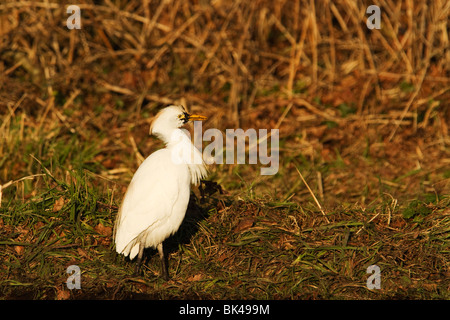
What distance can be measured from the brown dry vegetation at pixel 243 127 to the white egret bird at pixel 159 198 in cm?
29

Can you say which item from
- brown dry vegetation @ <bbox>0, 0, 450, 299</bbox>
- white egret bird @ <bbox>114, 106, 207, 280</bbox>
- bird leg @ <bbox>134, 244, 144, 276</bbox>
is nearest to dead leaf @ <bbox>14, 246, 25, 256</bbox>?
brown dry vegetation @ <bbox>0, 0, 450, 299</bbox>

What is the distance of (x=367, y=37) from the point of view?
8.05 meters

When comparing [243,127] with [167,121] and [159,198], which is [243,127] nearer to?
[167,121]

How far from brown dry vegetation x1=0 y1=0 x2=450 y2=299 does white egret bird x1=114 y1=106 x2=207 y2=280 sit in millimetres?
295

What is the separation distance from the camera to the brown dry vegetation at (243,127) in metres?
4.27

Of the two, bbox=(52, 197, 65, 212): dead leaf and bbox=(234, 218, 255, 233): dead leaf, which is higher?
bbox=(52, 197, 65, 212): dead leaf

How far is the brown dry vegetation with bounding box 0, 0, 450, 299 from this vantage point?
168 inches

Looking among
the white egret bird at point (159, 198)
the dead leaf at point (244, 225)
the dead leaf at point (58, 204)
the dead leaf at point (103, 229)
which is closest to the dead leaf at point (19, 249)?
the dead leaf at point (58, 204)

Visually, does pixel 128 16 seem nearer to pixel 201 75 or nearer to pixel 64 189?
pixel 201 75

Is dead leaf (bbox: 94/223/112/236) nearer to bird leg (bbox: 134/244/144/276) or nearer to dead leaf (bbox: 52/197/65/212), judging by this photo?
dead leaf (bbox: 52/197/65/212)

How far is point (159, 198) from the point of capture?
4.07 meters

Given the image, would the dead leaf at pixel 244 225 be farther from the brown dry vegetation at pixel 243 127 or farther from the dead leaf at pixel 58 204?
the dead leaf at pixel 58 204
